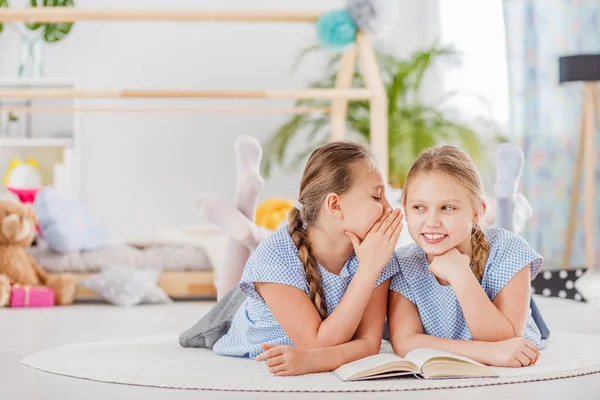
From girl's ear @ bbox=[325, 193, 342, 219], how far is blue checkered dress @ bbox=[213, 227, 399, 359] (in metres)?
0.10

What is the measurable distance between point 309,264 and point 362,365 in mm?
224

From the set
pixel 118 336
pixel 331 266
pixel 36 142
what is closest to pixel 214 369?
pixel 331 266

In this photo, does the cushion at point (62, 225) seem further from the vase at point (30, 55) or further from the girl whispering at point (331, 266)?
the vase at point (30, 55)

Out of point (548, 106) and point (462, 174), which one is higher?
point (548, 106)

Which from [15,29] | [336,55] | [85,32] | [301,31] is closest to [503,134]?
[336,55]

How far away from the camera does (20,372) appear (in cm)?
156

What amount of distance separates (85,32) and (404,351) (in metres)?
3.91

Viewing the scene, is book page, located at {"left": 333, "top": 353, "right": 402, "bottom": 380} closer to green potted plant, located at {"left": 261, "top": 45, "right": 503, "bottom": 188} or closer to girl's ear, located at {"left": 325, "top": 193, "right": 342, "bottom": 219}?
girl's ear, located at {"left": 325, "top": 193, "right": 342, "bottom": 219}

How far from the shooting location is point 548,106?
14.6 feet

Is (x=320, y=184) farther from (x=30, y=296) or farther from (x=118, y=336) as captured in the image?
(x=30, y=296)

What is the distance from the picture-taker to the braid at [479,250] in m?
1.61

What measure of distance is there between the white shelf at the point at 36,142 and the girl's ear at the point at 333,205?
3492 millimetres

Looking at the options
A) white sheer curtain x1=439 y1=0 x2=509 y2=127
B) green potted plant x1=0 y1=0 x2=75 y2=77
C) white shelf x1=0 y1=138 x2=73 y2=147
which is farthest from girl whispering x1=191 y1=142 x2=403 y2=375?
green potted plant x1=0 y1=0 x2=75 y2=77

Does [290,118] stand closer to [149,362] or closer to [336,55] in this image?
[336,55]
